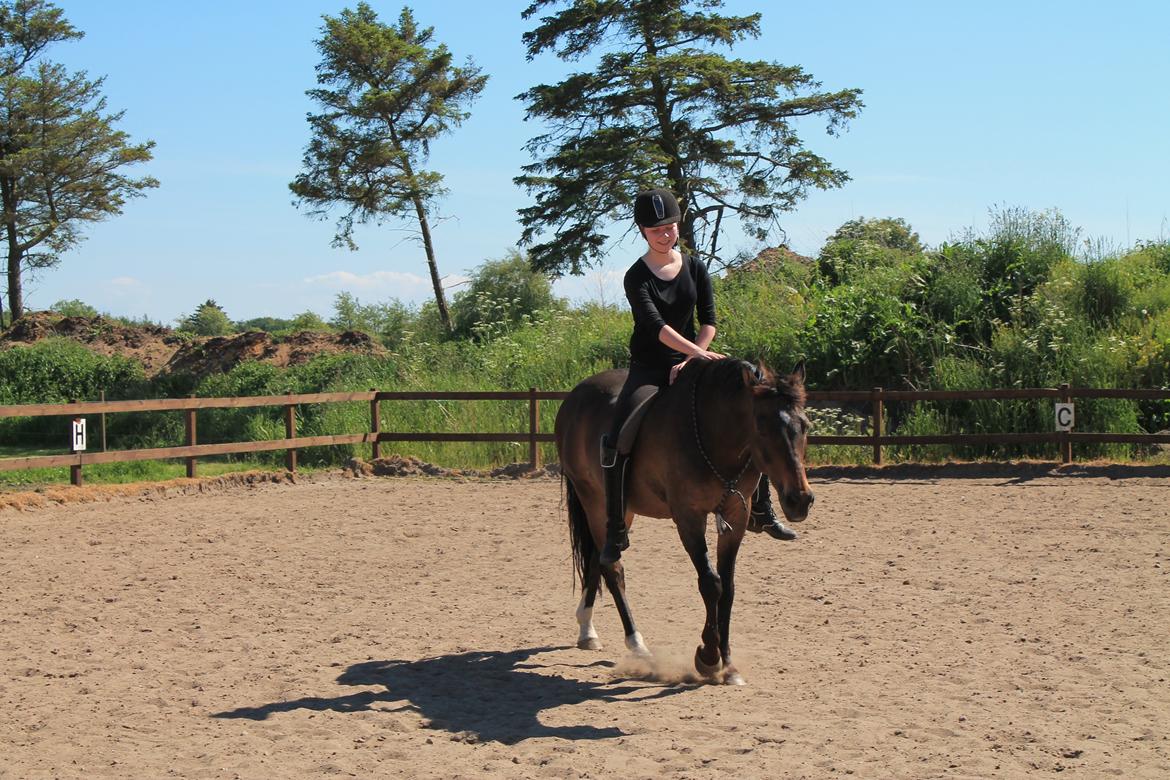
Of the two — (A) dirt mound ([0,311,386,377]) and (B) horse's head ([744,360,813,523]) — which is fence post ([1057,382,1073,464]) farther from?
(A) dirt mound ([0,311,386,377])

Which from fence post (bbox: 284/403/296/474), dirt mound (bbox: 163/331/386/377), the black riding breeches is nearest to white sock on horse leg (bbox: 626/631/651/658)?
the black riding breeches

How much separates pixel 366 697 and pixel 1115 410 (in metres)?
14.8

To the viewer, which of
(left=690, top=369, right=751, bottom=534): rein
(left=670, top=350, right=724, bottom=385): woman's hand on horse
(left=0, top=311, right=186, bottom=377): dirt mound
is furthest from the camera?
(left=0, top=311, right=186, bottom=377): dirt mound

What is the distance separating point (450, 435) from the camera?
1791cm

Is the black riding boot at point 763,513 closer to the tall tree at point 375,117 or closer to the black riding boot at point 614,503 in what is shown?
the black riding boot at point 614,503

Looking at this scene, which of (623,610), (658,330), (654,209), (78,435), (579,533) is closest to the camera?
(658,330)

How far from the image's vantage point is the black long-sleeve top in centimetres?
638

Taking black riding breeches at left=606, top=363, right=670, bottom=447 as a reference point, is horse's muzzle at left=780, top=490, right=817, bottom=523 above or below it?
below

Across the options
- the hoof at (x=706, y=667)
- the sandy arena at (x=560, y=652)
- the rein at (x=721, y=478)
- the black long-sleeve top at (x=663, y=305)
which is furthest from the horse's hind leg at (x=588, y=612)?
the black long-sleeve top at (x=663, y=305)

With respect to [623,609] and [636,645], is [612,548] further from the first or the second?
[636,645]

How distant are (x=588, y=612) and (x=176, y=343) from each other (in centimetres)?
2847

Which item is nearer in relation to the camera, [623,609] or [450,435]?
[623,609]

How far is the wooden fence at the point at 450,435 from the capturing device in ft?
48.5

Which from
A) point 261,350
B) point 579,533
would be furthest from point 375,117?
point 579,533
